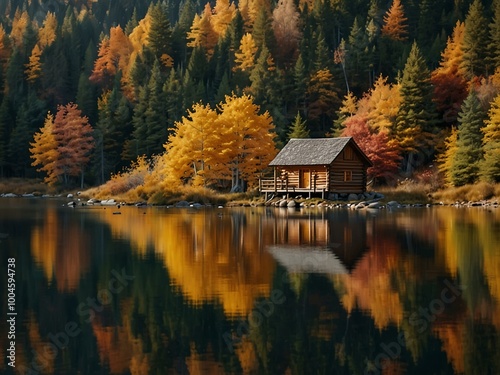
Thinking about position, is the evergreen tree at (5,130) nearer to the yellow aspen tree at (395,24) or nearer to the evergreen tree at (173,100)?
the evergreen tree at (173,100)

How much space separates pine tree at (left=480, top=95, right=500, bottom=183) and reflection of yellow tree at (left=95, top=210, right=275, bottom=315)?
905 inches

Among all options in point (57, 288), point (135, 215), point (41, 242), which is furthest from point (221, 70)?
point (57, 288)

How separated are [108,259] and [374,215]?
84.4ft

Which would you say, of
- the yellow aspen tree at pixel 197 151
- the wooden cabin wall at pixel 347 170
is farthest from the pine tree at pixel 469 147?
the yellow aspen tree at pixel 197 151

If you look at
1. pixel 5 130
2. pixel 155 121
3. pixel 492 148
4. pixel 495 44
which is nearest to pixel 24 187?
pixel 5 130

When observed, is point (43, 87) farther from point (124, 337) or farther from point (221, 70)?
point (124, 337)

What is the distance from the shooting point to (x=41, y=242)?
3262cm

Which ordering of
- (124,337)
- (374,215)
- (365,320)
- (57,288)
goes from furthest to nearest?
(374,215)
(57,288)
(365,320)
(124,337)

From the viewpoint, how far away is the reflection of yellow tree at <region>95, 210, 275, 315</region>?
1997cm

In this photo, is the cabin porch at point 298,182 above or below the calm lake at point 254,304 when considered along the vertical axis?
above

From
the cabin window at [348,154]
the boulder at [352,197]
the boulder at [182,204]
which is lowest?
the boulder at [182,204]

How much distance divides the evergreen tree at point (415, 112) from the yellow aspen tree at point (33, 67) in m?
71.2

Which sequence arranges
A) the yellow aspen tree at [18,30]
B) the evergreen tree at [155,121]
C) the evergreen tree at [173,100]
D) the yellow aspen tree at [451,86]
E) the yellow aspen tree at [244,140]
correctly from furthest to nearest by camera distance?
the yellow aspen tree at [18,30] → the evergreen tree at [173,100] → the evergreen tree at [155,121] → the yellow aspen tree at [451,86] → the yellow aspen tree at [244,140]

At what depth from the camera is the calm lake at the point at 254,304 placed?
13859 millimetres
